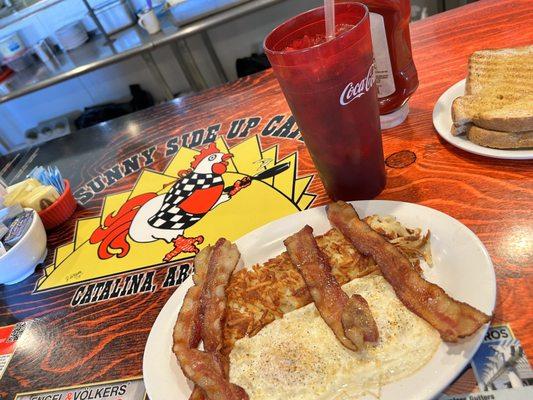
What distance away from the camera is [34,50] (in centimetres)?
472

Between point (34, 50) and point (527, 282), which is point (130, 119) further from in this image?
point (34, 50)

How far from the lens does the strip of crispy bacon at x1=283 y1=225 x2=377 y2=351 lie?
893mm

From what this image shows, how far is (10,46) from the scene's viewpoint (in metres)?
4.69

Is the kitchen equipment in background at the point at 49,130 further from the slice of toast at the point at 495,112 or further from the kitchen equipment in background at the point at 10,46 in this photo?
the slice of toast at the point at 495,112

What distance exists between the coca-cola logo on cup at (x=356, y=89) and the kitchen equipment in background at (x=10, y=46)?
16.2ft

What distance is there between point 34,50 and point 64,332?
4377 millimetres

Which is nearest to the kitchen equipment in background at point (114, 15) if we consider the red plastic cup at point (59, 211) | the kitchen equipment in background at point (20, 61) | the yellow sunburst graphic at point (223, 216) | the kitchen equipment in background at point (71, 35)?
the kitchen equipment in background at point (71, 35)

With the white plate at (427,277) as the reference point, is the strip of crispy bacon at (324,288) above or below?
above

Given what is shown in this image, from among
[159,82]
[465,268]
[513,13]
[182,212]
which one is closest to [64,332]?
[182,212]

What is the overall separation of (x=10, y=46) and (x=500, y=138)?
17.0 feet

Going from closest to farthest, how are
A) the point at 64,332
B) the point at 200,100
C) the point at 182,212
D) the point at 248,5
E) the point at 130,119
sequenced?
the point at 64,332, the point at 182,212, the point at 200,100, the point at 130,119, the point at 248,5

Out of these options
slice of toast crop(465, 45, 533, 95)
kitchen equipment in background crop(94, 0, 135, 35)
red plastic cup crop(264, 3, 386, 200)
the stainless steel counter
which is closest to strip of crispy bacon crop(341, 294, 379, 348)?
red plastic cup crop(264, 3, 386, 200)

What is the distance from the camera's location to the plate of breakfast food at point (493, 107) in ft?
3.84

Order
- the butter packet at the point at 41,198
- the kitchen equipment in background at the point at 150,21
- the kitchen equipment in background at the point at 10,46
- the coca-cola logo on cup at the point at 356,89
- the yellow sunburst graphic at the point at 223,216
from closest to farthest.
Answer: the coca-cola logo on cup at the point at 356,89, the yellow sunburst graphic at the point at 223,216, the butter packet at the point at 41,198, the kitchen equipment in background at the point at 150,21, the kitchen equipment in background at the point at 10,46
